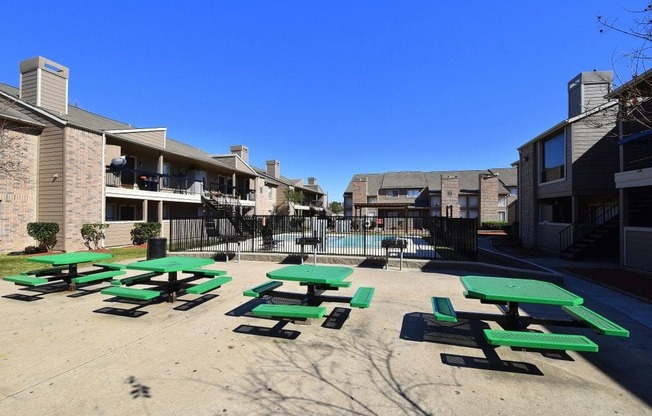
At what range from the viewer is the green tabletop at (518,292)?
4398mm

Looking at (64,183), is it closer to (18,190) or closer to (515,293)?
(18,190)

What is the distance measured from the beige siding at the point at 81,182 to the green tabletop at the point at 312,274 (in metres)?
15.7

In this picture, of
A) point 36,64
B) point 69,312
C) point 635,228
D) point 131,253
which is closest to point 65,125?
point 36,64

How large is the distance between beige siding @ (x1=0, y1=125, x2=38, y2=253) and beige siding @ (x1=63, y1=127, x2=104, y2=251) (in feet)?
5.92

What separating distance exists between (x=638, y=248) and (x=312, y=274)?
1244 centimetres

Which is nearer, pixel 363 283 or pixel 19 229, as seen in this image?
pixel 363 283

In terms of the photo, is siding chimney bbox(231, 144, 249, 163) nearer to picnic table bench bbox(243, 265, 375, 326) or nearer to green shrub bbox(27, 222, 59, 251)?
green shrub bbox(27, 222, 59, 251)

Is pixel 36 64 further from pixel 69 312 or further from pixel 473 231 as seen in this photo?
pixel 473 231

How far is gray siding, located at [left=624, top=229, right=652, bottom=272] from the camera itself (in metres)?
10.9

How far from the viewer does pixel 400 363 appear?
4203 millimetres

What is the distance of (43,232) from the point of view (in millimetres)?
15555

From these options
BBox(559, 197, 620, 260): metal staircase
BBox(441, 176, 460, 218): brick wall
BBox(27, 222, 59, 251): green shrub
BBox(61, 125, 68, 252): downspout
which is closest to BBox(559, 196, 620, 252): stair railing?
BBox(559, 197, 620, 260): metal staircase

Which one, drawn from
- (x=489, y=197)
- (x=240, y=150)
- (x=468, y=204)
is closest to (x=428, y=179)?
(x=468, y=204)

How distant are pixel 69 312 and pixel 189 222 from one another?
8.96m
